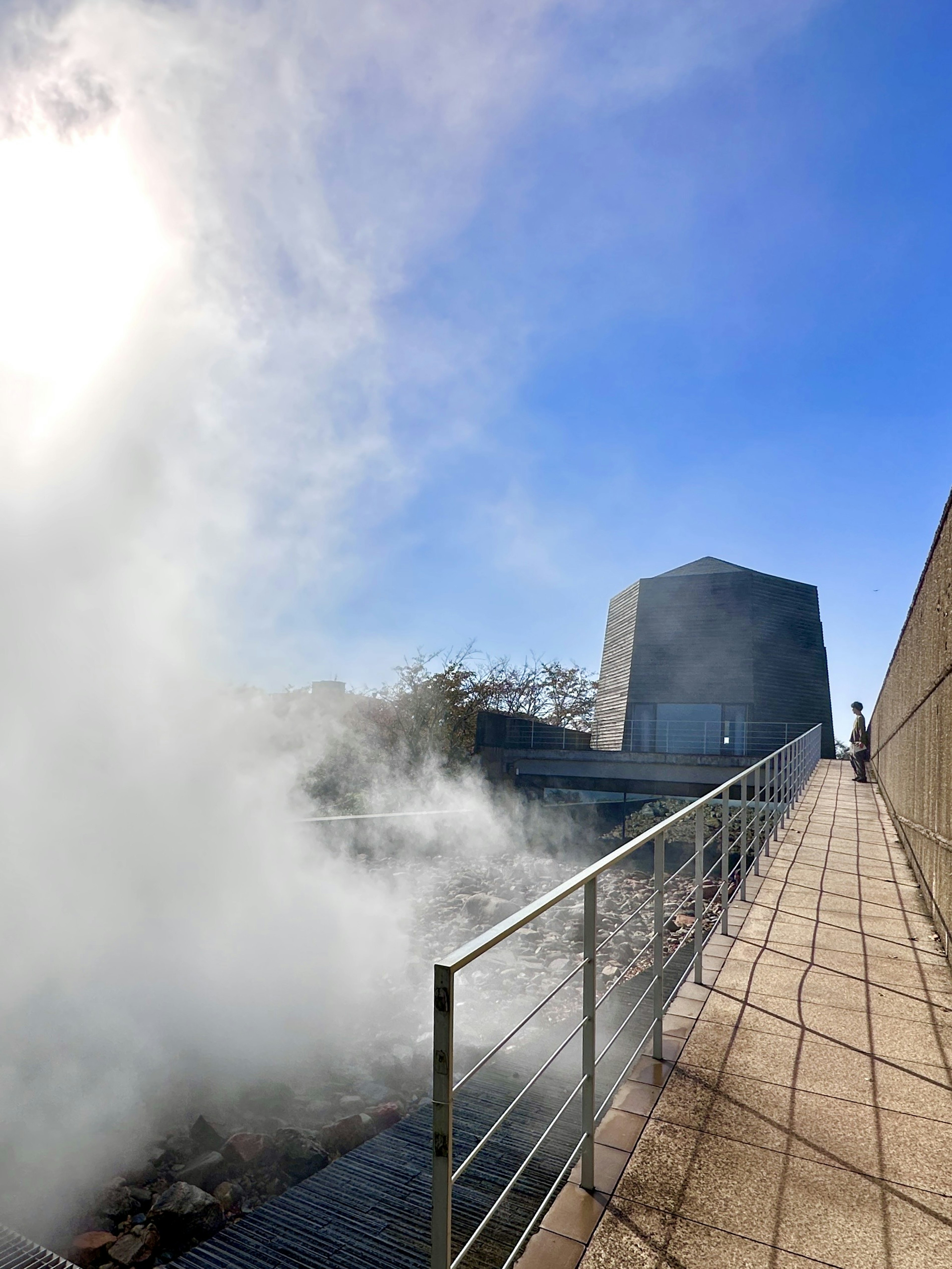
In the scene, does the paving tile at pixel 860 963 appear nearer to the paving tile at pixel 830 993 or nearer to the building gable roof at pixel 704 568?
the paving tile at pixel 830 993

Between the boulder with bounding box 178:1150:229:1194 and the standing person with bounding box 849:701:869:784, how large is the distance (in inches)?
521

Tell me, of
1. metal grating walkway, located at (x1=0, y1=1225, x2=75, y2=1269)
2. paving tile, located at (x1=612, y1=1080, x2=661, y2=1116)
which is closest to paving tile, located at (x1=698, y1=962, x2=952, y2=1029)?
paving tile, located at (x1=612, y1=1080, x2=661, y2=1116)

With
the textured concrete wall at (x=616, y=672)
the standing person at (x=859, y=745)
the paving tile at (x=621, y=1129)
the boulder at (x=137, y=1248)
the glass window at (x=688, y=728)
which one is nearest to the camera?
the paving tile at (x=621, y=1129)

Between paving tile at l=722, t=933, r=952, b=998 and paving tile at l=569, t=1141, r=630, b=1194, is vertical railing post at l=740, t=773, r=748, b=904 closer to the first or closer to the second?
paving tile at l=722, t=933, r=952, b=998

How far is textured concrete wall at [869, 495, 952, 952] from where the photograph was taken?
404 centimetres

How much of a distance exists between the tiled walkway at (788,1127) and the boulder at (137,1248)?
2.08 meters

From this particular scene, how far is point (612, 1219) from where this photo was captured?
1.97 m

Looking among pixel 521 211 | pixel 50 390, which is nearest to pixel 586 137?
pixel 521 211

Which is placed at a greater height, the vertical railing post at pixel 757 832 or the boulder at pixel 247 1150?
the vertical railing post at pixel 757 832

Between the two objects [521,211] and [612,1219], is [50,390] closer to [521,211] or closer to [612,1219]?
[521,211]

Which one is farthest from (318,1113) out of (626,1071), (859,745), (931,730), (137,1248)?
(859,745)

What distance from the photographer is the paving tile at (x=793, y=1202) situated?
1873mm

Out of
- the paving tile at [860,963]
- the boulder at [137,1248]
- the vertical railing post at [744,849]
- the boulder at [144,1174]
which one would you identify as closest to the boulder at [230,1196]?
the boulder at [137,1248]

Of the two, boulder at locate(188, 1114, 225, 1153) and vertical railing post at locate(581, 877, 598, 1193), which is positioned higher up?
vertical railing post at locate(581, 877, 598, 1193)
